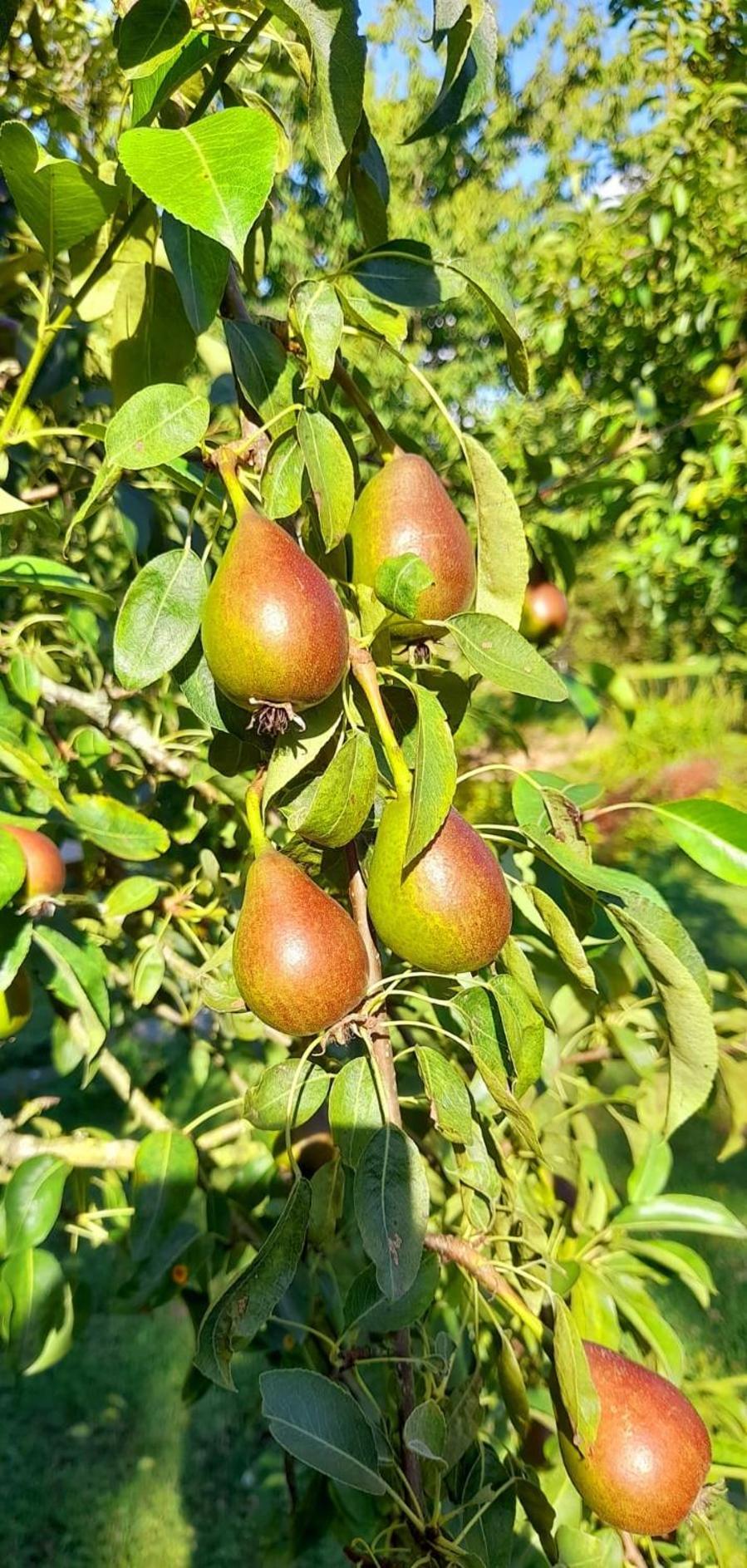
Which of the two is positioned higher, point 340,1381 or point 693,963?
point 693,963

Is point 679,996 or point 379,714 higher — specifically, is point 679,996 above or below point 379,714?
below

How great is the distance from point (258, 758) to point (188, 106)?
49 centimetres

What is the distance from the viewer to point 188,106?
75 cm

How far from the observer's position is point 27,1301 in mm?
919

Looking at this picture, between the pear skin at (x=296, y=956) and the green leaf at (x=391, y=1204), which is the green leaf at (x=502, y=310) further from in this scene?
the green leaf at (x=391, y=1204)

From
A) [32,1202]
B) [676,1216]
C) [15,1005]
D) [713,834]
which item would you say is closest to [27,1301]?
[32,1202]

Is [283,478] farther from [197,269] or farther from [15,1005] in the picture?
[15,1005]

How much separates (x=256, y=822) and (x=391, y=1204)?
25 cm

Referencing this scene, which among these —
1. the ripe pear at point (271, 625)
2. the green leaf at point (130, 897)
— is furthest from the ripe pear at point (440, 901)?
the green leaf at point (130, 897)

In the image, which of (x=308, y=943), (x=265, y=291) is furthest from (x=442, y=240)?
(x=308, y=943)

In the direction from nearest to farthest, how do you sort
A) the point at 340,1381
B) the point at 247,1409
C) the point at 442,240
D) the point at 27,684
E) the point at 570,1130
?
the point at 340,1381, the point at 27,684, the point at 570,1130, the point at 247,1409, the point at 442,240

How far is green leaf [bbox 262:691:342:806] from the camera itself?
63 centimetres

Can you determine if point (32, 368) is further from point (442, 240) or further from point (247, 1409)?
point (442, 240)

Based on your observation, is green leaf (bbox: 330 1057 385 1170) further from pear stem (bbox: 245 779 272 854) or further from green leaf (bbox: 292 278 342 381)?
green leaf (bbox: 292 278 342 381)
